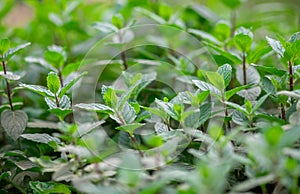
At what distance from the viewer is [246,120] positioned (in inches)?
29.1

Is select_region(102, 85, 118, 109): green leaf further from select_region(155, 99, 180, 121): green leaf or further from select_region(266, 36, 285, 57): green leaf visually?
select_region(266, 36, 285, 57): green leaf

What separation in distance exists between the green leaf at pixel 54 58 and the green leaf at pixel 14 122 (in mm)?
140

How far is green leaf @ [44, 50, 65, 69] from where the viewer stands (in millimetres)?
955

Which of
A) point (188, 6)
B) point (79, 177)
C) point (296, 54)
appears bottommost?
point (79, 177)

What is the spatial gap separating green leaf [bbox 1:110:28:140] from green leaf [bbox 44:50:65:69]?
5.5 inches

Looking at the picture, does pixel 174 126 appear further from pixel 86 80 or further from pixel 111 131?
pixel 86 80

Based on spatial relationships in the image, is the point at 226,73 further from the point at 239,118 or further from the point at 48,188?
the point at 48,188

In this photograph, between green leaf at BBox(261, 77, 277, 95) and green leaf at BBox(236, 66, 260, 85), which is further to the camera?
green leaf at BBox(236, 66, 260, 85)

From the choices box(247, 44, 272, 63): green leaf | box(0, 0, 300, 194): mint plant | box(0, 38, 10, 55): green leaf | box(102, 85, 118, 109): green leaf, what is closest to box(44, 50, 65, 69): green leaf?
box(0, 0, 300, 194): mint plant

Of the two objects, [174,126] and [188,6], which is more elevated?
[188,6]

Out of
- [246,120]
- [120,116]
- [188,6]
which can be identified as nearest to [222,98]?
[246,120]

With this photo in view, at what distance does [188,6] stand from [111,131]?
1.82ft

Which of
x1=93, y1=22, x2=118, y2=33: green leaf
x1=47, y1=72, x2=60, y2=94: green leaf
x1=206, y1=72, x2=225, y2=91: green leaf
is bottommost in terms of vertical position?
x1=206, y1=72, x2=225, y2=91: green leaf

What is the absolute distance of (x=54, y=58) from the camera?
960 mm
